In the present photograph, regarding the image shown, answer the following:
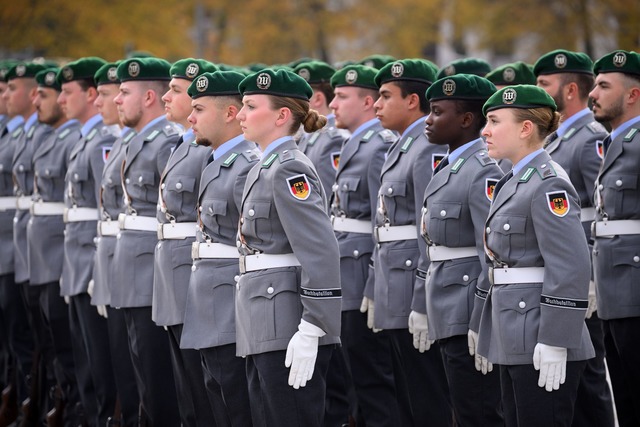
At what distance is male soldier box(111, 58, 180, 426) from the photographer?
23.9ft

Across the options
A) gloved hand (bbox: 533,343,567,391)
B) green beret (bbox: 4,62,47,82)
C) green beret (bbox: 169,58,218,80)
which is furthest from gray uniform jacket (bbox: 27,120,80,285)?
gloved hand (bbox: 533,343,567,391)

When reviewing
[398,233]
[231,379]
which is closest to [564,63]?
[398,233]

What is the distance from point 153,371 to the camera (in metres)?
7.26

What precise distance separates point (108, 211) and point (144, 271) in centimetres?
65

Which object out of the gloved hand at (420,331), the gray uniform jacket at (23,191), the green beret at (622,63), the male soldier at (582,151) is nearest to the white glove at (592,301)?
the male soldier at (582,151)

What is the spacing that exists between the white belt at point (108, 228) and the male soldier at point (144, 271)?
28 cm

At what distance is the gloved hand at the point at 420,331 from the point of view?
6832 millimetres

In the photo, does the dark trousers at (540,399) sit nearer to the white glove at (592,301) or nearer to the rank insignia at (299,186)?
the rank insignia at (299,186)

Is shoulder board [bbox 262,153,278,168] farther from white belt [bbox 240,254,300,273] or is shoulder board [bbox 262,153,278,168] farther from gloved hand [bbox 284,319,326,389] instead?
gloved hand [bbox 284,319,326,389]

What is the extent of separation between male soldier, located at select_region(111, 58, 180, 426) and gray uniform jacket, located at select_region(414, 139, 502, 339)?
1.78 metres

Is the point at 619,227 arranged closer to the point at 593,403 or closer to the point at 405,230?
the point at 593,403

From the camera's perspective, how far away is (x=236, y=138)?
6.44m

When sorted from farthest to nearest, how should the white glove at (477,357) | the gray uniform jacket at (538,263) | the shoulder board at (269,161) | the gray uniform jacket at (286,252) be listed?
the white glove at (477,357)
the shoulder board at (269,161)
the gray uniform jacket at (286,252)
the gray uniform jacket at (538,263)

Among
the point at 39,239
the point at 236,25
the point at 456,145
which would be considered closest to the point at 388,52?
the point at 236,25
